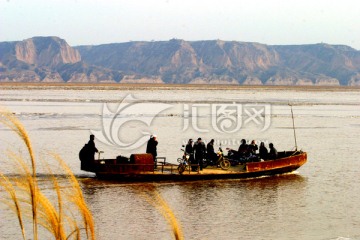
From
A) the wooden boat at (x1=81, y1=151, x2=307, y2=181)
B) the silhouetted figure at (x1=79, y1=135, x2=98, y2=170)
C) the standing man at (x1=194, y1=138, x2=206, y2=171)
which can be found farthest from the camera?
the standing man at (x1=194, y1=138, x2=206, y2=171)

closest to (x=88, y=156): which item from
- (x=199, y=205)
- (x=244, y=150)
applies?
(x=199, y=205)

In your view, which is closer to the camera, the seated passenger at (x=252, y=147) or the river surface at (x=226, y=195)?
the river surface at (x=226, y=195)

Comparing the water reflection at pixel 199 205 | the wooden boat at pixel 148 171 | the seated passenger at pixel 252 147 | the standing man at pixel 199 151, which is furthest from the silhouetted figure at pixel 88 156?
the seated passenger at pixel 252 147

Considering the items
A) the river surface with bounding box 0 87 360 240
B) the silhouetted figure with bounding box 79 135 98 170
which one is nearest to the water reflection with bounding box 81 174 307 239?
the river surface with bounding box 0 87 360 240

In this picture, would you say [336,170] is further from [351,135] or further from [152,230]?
[351,135]

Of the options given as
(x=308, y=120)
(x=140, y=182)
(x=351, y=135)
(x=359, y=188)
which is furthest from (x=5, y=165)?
(x=308, y=120)

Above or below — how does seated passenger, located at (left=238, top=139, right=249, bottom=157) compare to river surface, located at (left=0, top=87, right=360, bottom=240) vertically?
above

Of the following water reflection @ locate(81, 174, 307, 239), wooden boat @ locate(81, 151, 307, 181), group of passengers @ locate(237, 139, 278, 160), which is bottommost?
water reflection @ locate(81, 174, 307, 239)

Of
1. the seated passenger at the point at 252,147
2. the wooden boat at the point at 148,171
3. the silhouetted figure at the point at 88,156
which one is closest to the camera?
the wooden boat at the point at 148,171

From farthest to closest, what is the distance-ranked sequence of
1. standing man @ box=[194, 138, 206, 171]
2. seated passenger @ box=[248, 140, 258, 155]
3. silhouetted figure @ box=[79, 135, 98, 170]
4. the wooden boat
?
seated passenger @ box=[248, 140, 258, 155], standing man @ box=[194, 138, 206, 171], silhouetted figure @ box=[79, 135, 98, 170], the wooden boat

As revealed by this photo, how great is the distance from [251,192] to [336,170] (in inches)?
260

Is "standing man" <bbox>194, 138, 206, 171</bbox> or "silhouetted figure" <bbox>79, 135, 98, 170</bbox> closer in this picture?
"silhouetted figure" <bbox>79, 135, 98, 170</bbox>

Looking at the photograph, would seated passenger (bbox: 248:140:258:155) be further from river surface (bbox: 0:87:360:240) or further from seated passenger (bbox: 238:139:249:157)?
river surface (bbox: 0:87:360:240)

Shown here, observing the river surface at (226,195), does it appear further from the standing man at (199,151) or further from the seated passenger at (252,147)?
the seated passenger at (252,147)
